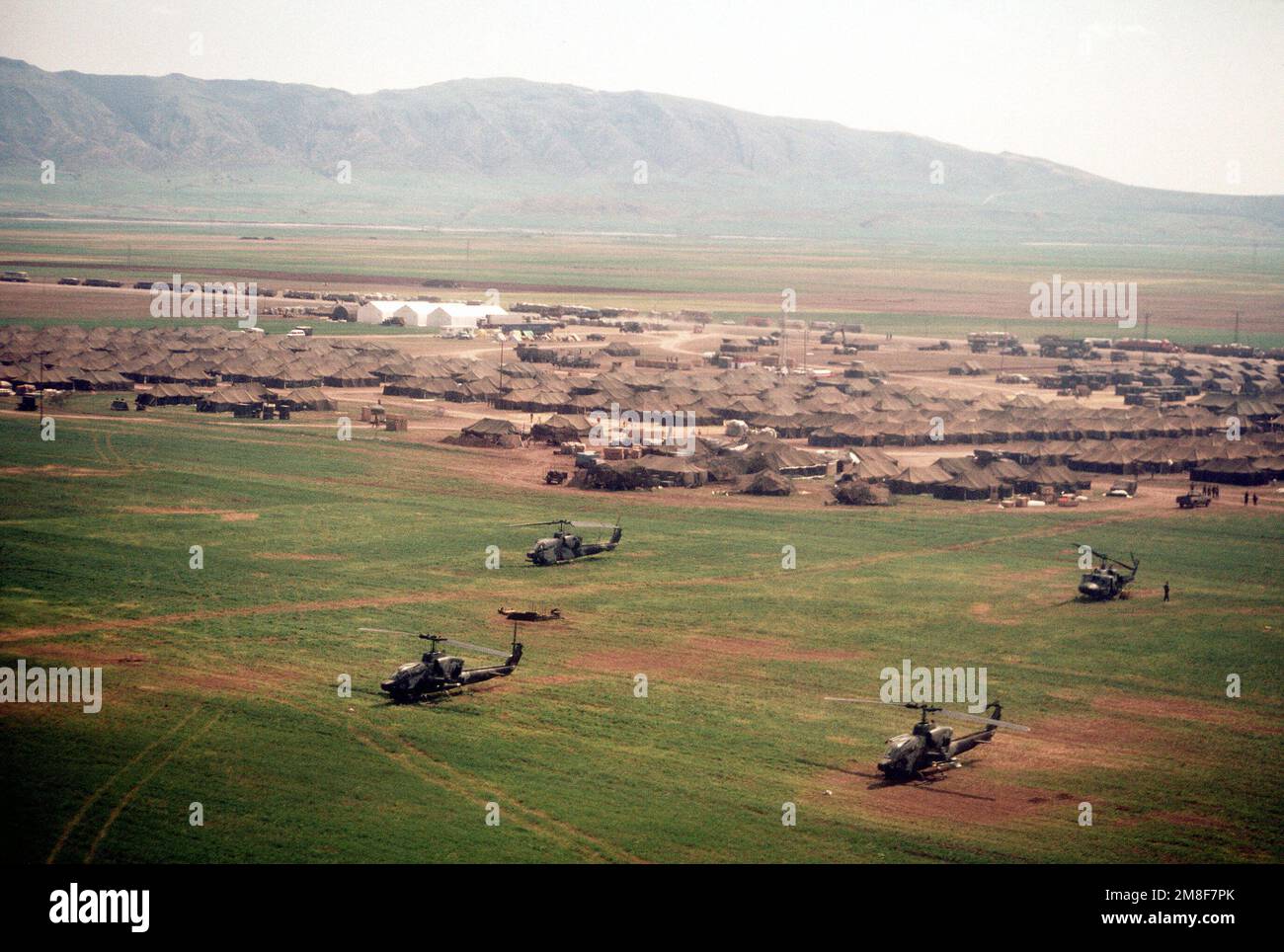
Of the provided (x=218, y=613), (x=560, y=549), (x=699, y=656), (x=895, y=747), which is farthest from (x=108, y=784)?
(x=560, y=549)

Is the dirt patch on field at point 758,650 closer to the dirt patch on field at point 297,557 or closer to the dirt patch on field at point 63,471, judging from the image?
the dirt patch on field at point 297,557

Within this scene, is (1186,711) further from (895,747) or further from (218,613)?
(218,613)

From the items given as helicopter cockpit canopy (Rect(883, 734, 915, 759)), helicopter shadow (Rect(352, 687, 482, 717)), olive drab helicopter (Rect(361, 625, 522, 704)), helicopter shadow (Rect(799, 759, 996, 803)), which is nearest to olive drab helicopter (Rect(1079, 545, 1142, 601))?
helicopter shadow (Rect(799, 759, 996, 803))

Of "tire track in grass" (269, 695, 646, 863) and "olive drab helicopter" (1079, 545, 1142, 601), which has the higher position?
"olive drab helicopter" (1079, 545, 1142, 601)

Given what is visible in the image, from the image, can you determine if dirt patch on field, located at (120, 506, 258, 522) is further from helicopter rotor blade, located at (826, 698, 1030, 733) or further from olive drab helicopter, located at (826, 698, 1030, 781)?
olive drab helicopter, located at (826, 698, 1030, 781)

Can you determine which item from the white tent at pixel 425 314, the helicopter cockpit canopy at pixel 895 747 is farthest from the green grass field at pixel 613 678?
the white tent at pixel 425 314

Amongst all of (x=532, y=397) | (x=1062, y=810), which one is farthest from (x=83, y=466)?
(x=1062, y=810)
